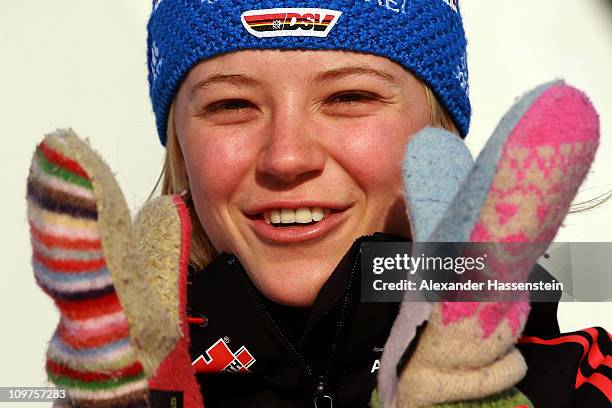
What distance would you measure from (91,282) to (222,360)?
1.20ft

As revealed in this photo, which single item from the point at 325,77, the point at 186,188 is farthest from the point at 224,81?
the point at 186,188

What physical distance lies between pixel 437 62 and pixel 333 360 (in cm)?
48

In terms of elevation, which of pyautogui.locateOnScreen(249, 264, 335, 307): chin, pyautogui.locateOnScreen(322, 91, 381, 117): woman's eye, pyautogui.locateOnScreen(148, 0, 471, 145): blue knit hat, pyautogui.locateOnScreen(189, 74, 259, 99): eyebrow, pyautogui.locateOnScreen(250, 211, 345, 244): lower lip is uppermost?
pyautogui.locateOnScreen(148, 0, 471, 145): blue knit hat

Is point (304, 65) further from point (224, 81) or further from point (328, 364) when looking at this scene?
point (328, 364)

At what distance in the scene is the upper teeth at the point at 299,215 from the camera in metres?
1.05

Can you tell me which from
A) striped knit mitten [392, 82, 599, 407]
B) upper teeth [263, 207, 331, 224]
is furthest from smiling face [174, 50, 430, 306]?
striped knit mitten [392, 82, 599, 407]

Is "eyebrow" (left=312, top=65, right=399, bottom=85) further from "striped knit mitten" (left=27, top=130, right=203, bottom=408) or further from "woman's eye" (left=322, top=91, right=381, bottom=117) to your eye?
"striped knit mitten" (left=27, top=130, right=203, bottom=408)

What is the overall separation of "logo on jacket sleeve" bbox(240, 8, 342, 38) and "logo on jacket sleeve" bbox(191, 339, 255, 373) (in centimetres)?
44

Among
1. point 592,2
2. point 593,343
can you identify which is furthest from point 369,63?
point 592,2

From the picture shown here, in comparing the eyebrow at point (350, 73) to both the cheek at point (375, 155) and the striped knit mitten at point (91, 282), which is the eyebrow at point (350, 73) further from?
the striped knit mitten at point (91, 282)

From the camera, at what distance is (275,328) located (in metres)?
1.03

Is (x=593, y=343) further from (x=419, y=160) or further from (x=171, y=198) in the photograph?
(x=171, y=198)

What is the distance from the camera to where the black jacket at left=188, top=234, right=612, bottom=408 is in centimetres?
100

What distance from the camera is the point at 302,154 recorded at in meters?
0.99
